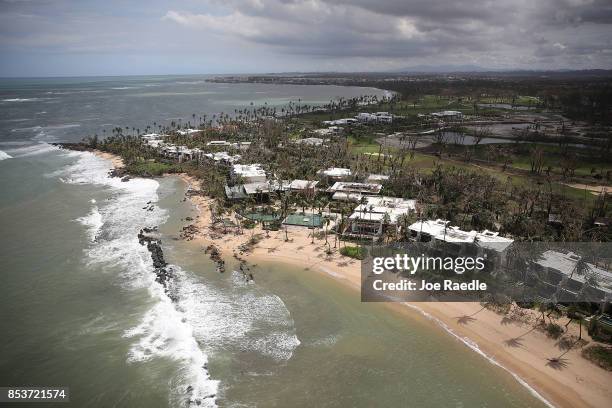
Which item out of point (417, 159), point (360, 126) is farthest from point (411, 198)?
point (360, 126)

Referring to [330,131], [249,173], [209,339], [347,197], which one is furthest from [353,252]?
[330,131]

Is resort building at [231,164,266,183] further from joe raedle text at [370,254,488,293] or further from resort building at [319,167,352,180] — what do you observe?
joe raedle text at [370,254,488,293]

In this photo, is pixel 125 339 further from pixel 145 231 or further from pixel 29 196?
pixel 29 196

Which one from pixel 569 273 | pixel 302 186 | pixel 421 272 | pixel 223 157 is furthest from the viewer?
pixel 223 157

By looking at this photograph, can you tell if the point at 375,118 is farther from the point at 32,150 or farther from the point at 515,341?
the point at 515,341

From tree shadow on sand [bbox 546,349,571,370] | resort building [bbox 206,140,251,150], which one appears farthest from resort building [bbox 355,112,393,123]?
tree shadow on sand [bbox 546,349,571,370]
